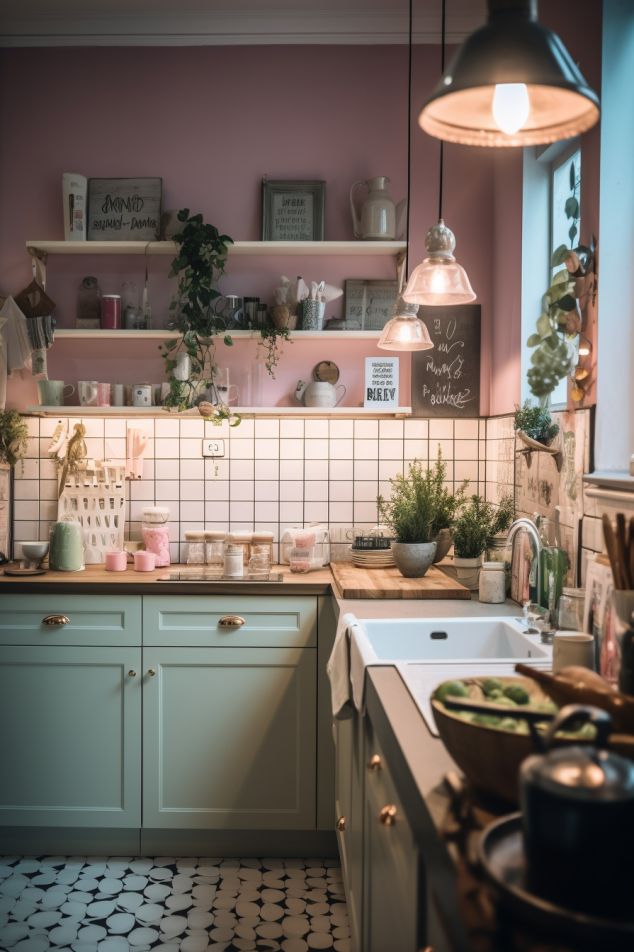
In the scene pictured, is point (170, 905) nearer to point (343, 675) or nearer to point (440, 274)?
point (343, 675)

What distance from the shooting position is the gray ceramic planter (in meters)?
2.95

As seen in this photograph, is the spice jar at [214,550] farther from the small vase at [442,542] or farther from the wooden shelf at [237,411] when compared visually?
the small vase at [442,542]

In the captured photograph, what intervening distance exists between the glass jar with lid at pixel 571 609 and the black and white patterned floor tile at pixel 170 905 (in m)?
1.21

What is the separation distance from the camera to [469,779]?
3.81ft

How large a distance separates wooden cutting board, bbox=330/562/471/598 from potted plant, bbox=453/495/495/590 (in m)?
0.06

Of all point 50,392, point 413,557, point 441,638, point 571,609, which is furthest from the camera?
point 50,392

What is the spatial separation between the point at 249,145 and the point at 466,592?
210 centimetres

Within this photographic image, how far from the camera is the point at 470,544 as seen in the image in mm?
2998

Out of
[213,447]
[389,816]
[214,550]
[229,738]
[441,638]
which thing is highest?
[213,447]

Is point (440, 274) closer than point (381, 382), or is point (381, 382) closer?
point (440, 274)

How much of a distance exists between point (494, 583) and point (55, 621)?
5.14ft

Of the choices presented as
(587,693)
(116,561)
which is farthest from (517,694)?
(116,561)

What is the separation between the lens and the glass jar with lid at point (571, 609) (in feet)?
6.88

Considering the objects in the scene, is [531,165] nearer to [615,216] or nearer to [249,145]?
[615,216]
